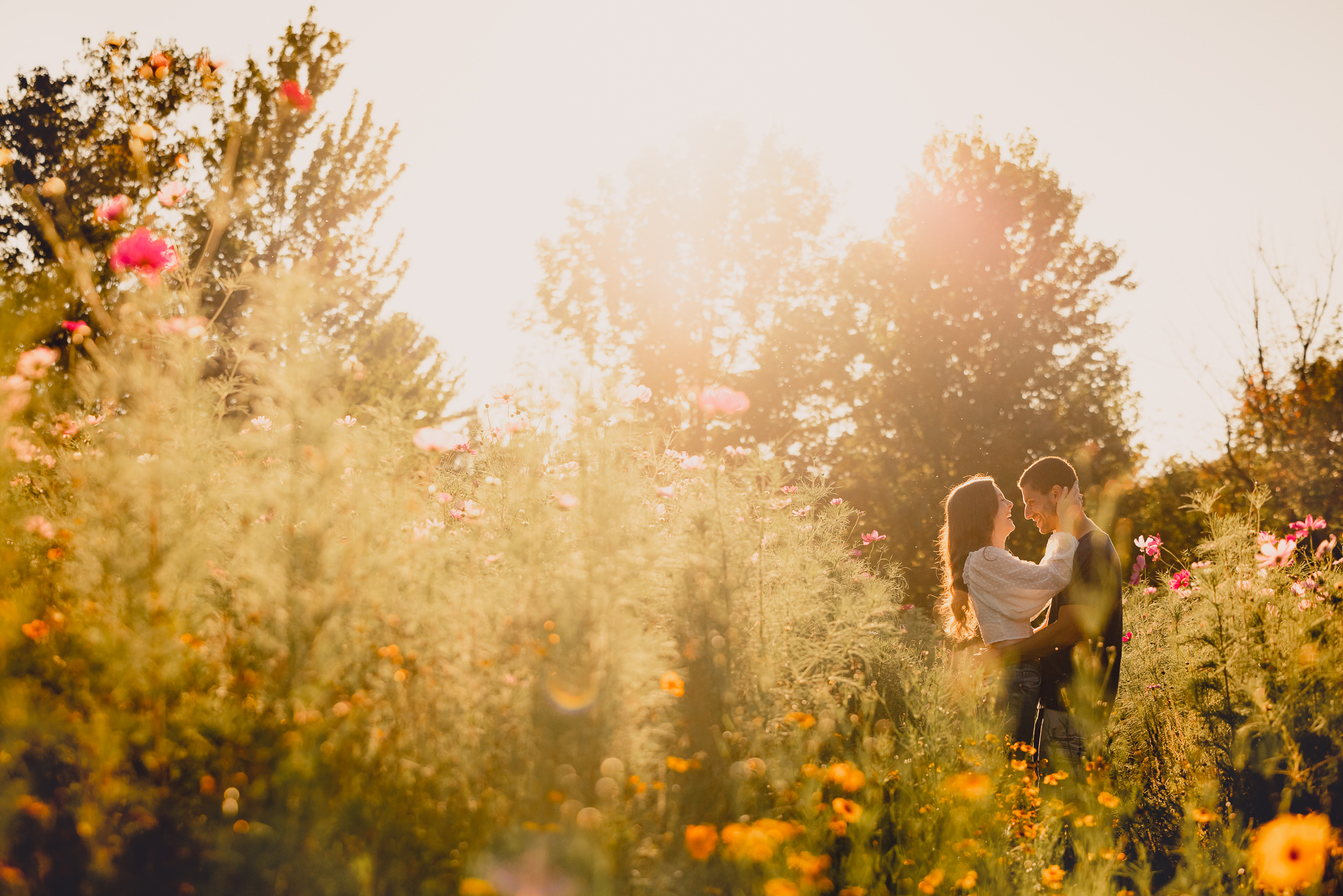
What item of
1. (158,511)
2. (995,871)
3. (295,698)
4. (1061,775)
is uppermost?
(158,511)

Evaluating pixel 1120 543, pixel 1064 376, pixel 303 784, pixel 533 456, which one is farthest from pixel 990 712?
pixel 1064 376

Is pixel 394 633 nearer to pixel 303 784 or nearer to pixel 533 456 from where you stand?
pixel 303 784

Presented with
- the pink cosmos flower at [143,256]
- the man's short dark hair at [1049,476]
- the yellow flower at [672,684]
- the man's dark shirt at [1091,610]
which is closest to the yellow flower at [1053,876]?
the man's dark shirt at [1091,610]

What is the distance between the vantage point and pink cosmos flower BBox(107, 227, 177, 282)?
255 cm

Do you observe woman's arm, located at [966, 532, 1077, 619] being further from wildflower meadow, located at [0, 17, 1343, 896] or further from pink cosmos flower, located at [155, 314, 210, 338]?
pink cosmos flower, located at [155, 314, 210, 338]

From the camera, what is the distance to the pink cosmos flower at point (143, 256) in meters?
2.55

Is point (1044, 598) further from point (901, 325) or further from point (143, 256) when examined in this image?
point (901, 325)

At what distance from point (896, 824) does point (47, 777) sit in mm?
2340

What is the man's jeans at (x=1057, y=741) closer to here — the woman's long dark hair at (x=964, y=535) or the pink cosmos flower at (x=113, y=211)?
the woman's long dark hair at (x=964, y=535)

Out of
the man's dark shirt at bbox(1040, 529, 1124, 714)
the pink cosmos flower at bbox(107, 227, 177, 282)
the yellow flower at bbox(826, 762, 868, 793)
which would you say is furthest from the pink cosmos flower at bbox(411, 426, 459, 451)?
the man's dark shirt at bbox(1040, 529, 1124, 714)

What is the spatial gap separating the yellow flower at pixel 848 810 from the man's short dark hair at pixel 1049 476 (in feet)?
6.39

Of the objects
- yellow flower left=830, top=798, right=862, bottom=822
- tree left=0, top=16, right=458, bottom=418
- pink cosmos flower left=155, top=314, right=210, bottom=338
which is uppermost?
tree left=0, top=16, right=458, bottom=418

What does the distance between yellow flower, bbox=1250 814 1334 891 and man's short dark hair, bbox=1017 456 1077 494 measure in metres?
1.71

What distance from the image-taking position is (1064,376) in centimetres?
1457
